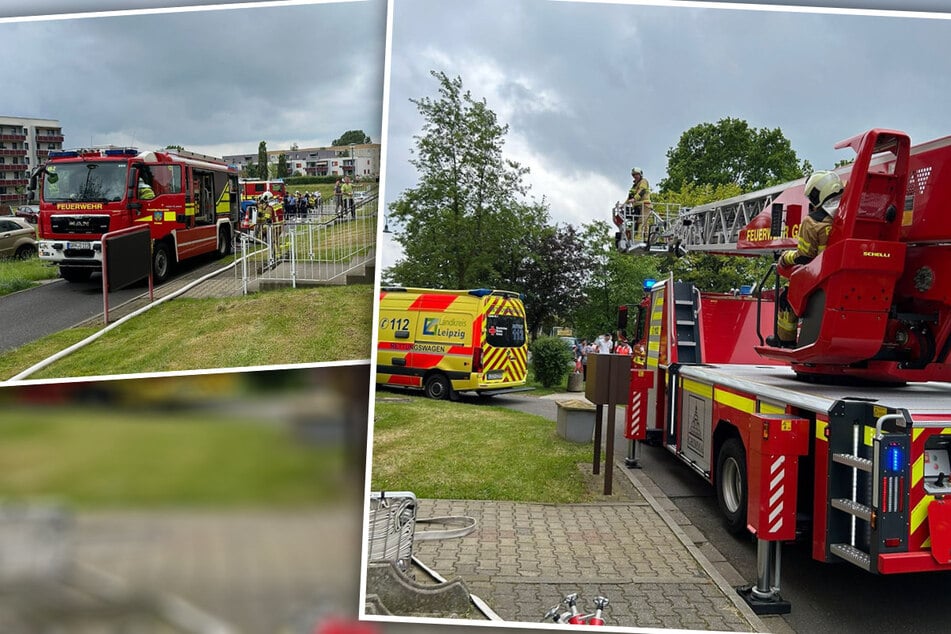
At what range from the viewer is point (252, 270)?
3189 mm

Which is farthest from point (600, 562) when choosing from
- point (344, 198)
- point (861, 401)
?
point (344, 198)

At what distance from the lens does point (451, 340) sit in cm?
1512

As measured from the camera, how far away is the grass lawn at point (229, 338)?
9.87 feet

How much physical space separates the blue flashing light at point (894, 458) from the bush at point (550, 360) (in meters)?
14.9

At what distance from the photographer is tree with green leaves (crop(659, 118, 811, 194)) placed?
110 feet

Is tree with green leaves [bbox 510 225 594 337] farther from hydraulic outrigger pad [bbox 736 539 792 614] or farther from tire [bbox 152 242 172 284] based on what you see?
tire [bbox 152 242 172 284]

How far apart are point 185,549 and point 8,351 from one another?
1281 mm

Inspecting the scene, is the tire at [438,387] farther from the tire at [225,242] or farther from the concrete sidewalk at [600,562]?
the tire at [225,242]

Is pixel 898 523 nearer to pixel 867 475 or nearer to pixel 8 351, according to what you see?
pixel 867 475

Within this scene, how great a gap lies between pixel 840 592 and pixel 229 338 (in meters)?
4.73

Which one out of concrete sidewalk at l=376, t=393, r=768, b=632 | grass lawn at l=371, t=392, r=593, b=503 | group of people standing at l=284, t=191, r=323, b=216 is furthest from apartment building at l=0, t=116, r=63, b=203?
grass lawn at l=371, t=392, r=593, b=503

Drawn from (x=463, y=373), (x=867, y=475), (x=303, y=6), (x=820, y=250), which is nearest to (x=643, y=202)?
(x=463, y=373)

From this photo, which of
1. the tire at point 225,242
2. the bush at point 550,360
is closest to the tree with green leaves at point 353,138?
the tire at point 225,242

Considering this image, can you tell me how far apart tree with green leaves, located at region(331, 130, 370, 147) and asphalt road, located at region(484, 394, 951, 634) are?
401 cm
